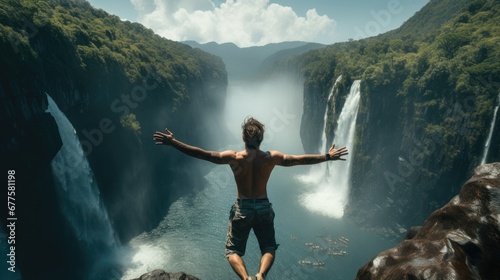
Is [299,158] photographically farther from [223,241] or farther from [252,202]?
[223,241]

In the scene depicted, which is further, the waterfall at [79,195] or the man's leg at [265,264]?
the waterfall at [79,195]

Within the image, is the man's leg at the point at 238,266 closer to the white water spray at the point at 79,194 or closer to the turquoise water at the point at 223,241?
the turquoise water at the point at 223,241

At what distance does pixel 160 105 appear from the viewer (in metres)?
68.4

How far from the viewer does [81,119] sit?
42531 mm

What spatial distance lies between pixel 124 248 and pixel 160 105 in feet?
108

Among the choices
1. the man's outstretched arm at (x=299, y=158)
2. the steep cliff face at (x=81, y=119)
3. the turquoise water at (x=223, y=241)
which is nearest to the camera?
the man's outstretched arm at (x=299, y=158)

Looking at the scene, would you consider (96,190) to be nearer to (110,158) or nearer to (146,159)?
(110,158)

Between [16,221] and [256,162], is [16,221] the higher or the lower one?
the lower one

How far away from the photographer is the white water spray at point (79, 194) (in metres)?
36.2

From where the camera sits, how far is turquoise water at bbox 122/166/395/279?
132 ft

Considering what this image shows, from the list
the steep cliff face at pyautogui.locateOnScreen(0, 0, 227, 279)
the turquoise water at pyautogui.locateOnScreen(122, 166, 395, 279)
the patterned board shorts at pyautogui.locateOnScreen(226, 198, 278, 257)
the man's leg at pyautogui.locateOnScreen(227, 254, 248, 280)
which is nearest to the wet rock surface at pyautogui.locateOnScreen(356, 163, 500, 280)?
the patterned board shorts at pyautogui.locateOnScreen(226, 198, 278, 257)

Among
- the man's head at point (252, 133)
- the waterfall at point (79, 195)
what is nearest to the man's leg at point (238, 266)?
the man's head at point (252, 133)

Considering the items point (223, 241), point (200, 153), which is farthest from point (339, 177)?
point (200, 153)

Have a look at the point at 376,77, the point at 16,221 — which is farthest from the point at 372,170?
the point at 16,221
